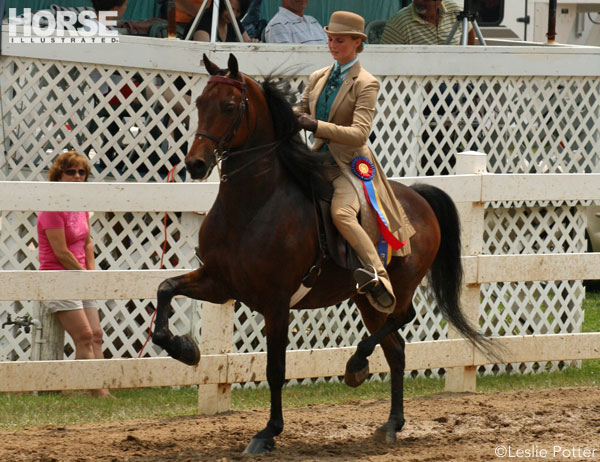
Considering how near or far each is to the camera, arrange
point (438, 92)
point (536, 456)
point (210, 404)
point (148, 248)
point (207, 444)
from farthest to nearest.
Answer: point (438, 92)
point (148, 248)
point (210, 404)
point (207, 444)
point (536, 456)

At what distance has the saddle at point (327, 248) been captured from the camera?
644cm

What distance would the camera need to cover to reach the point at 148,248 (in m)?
9.06

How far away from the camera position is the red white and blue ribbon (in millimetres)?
6582

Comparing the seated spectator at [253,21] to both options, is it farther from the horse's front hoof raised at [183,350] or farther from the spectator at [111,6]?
the horse's front hoof raised at [183,350]

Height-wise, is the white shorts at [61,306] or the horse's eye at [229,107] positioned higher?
the horse's eye at [229,107]

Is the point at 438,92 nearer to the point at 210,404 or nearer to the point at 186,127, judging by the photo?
the point at 186,127

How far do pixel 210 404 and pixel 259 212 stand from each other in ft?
5.97

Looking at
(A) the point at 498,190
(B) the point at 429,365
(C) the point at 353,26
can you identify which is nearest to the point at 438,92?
(A) the point at 498,190

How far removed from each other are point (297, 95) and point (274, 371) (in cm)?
408

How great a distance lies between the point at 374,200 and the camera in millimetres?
6598

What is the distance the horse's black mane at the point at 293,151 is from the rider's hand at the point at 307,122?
67mm

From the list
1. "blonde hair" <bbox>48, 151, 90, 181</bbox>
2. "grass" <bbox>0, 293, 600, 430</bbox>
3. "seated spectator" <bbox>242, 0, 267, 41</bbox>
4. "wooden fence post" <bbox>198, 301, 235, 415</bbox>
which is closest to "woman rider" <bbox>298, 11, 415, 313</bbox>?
"wooden fence post" <bbox>198, 301, 235, 415</bbox>

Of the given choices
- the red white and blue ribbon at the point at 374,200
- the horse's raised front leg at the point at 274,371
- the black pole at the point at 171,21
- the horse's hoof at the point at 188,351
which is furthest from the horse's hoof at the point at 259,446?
the black pole at the point at 171,21

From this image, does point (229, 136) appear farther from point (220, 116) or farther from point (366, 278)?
point (366, 278)
